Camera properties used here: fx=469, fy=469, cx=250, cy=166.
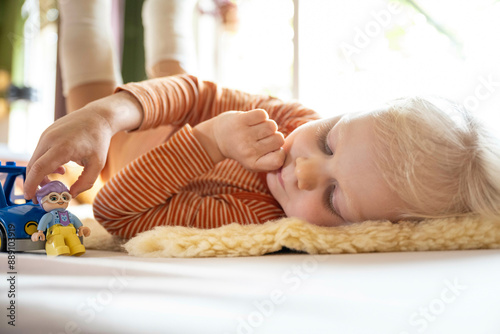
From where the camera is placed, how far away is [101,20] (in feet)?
4.98

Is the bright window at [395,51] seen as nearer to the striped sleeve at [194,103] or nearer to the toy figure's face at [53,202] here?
the striped sleeve at [194,103]

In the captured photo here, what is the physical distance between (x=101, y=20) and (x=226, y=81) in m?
1.29

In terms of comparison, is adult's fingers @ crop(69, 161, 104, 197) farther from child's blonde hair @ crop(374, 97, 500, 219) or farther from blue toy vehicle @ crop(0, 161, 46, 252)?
child's blonde hair @ crop(374, 97, 500, 219)

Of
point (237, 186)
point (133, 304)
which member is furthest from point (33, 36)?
point (133, 304)

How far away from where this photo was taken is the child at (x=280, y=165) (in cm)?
74

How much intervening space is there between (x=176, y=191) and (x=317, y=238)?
1.16 ft

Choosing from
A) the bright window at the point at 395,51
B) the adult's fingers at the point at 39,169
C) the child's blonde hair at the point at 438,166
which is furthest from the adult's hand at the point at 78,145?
the bright window at the point at 395,51

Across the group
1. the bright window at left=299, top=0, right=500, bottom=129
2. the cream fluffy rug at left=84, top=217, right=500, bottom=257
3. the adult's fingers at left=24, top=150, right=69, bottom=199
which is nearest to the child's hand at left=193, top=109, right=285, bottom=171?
the cream fluffy rug at left=84, top=217, right=500, bottom=257

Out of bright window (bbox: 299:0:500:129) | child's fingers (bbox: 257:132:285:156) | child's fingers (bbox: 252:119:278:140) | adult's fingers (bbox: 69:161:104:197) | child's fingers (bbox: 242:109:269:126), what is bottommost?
adult's fingers (bbox: 69:161:104:197)

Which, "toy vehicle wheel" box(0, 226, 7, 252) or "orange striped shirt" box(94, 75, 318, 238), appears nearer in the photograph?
"toy vehicle wheel" box(0, 226, 7, 252)

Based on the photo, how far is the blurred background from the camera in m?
1.47

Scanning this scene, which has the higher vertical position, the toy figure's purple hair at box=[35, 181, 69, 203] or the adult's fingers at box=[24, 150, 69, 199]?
the adult's fingers at box=[24, 150, 69, 199]

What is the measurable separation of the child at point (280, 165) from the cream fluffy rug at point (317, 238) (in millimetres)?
57

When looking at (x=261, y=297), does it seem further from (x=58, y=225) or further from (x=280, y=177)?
(x=280, y=177)
